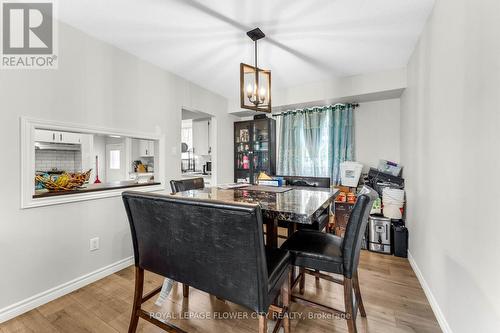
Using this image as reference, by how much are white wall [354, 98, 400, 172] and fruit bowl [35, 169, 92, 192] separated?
3.76 m

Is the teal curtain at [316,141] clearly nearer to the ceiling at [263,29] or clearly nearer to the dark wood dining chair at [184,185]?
the ceiling at [263,29]

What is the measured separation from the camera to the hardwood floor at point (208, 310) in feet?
5.13

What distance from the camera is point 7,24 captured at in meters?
1.71

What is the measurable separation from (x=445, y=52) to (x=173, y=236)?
2.17 m

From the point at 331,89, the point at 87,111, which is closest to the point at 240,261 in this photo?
the point at 87,111

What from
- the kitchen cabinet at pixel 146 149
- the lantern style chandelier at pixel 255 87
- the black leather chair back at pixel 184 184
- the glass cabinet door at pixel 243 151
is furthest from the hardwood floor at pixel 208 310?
the kitchen cabinet at pixel 146 149

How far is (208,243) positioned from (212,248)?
0.03 metres

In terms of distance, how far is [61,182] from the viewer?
2.05m

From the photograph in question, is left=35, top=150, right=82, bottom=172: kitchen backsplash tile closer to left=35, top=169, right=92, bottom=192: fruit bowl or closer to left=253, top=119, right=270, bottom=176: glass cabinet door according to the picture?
left=35, top=169, right=92, bottom=192: fruit bowl

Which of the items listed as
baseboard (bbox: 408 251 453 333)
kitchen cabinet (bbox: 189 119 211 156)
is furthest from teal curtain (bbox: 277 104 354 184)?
kitchen cabinet (bbox: 189 119 211 156)

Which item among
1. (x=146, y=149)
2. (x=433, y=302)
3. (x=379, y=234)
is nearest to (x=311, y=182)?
(x=379, y=234)

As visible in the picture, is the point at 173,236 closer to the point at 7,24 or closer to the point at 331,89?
the point at 7,24

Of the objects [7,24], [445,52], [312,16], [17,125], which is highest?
[312,16]

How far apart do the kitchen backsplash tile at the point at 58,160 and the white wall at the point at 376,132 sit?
17.8 ft
